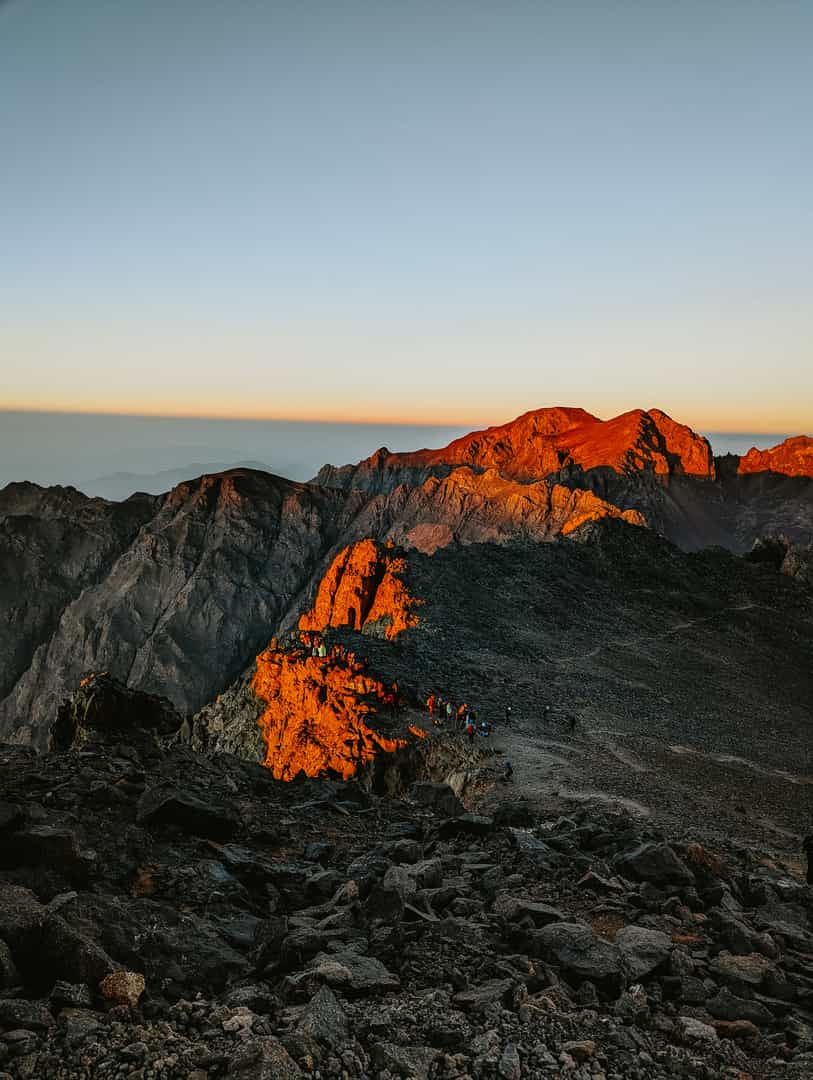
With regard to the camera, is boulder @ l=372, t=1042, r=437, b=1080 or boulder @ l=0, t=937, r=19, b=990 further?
boulder @ l=0, t=937, r=19, b=990

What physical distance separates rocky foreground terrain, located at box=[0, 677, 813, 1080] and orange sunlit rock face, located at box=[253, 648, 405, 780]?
14.4 metres

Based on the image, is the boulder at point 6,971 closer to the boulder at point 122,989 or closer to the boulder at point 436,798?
the boulder at point 122,989

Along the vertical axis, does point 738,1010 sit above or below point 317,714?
above

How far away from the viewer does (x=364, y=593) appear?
174 feet

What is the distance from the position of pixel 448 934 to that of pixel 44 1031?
367 centimetres

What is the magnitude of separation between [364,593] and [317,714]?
2353 centimetres

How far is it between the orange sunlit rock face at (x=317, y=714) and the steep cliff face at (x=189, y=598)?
89.9 m

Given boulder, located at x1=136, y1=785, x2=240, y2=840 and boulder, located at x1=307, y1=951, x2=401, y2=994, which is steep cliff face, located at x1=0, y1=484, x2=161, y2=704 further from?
boulder, located at x1=307, y1=951, x2=401, y2=994

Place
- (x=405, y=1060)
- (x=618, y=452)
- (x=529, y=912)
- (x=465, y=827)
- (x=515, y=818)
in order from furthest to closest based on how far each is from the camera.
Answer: (x=618, y=452), (x=515, y=818), (x=465, y=827), (x=529, y=912), (x=405, y=1060)

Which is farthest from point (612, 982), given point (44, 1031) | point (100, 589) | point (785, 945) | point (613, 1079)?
point (100, 589)

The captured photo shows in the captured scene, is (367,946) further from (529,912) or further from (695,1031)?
(695,1031)

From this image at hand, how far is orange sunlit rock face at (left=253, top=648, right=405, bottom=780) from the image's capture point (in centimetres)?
2594

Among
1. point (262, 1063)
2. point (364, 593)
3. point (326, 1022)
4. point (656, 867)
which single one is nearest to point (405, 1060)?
point (326, 1022)

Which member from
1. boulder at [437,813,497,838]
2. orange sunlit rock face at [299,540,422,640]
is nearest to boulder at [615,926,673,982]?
boulder at [437,813,497,838]
